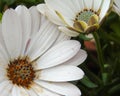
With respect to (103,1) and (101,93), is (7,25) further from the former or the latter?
(101,93)

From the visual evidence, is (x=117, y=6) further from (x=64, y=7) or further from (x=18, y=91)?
(x=18, y=91)

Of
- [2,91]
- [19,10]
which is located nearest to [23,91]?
[2,91]

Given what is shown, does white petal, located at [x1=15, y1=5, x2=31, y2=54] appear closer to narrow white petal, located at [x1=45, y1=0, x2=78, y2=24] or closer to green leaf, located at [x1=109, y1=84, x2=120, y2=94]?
narrow white petal, located at [x1=45, y1=0, x2=78, y2=24]

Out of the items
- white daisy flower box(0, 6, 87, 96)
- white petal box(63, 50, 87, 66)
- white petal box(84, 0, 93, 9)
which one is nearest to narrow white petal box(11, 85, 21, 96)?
white daisy flower box(0, 6, 87, 96)

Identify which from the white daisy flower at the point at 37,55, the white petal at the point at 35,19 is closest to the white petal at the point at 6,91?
the white daisy flower at the point at 37,55

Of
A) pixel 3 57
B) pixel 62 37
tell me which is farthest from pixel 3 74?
pixel 62 37
